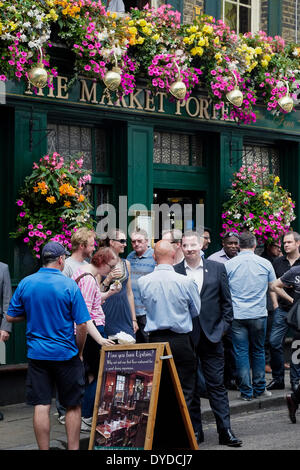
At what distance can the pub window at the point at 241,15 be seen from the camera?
45.8 feet

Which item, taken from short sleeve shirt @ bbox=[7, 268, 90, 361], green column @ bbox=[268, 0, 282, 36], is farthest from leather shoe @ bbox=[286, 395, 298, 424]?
green column @ bbox=[268, 0, 282, 36]

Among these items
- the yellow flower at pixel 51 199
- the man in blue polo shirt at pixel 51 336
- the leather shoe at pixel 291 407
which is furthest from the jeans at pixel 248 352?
the man in blue polo shirt at pixel 51 336

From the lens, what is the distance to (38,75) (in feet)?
33.4

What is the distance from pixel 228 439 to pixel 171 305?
160 cm

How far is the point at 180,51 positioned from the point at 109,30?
4.11ft

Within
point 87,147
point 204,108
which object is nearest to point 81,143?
point 87,147

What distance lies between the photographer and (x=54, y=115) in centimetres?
1135

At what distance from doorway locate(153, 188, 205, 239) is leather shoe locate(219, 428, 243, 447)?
4948 millimetres

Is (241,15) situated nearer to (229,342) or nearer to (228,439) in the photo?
(229,342)

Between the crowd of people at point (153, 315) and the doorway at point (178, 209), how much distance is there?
1658 millimetres

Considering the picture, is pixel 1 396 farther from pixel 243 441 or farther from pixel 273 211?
pixel 273 211

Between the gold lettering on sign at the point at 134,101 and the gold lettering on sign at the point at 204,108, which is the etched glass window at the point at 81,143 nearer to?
the gold lettering on sign at the point at 134,101

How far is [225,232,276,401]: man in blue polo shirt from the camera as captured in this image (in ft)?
33.9

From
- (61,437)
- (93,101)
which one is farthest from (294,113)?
(61,437)
